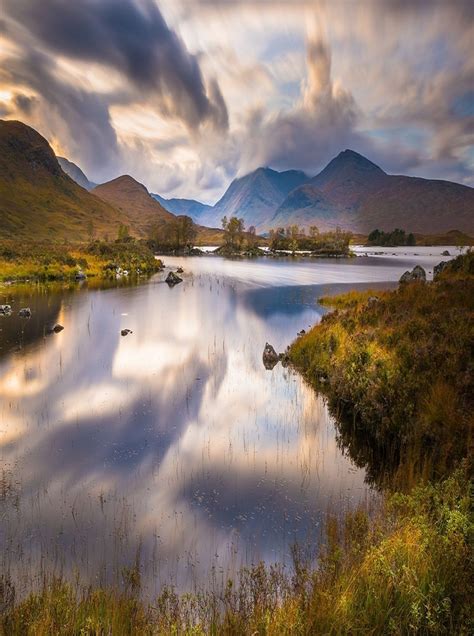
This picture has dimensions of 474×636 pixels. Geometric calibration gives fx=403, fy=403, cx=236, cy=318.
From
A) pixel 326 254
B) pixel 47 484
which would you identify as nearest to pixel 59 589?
pixel 47 484

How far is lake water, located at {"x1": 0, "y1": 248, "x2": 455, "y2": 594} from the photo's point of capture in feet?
28.0

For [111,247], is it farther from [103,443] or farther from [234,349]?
[103,443]

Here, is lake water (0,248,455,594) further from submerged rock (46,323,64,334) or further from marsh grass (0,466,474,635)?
submerged rock (46,323,64,334)

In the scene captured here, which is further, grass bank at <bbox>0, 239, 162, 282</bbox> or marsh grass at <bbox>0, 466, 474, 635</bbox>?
grass bank at <bbox>0, 239, 162, 282</bbox>

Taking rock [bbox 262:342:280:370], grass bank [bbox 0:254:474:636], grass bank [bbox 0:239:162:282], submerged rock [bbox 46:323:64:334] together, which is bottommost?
submerged rock [bbox 46:323:64:334]

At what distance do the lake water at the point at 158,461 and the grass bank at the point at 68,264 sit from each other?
35549 mm

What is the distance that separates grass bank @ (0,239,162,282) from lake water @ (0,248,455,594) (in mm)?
35549

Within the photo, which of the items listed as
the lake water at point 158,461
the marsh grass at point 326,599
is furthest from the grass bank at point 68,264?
the marsh grass at point 326,599

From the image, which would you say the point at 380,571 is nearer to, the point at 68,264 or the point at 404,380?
the point at 404,380

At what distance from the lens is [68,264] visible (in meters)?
68.4

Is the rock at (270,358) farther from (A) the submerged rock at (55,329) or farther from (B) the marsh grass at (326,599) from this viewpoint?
(A) the submerged rock at (55,329)

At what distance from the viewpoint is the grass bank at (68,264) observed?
2336 inches

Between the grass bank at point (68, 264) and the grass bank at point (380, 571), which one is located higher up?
the grass bank at point (68, 264)

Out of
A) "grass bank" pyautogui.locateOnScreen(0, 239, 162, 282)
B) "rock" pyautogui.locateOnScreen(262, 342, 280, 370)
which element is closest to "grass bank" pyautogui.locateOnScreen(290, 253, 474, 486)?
"rock" pyautogui.locateOnScreen(262, 342, 280, 370)
